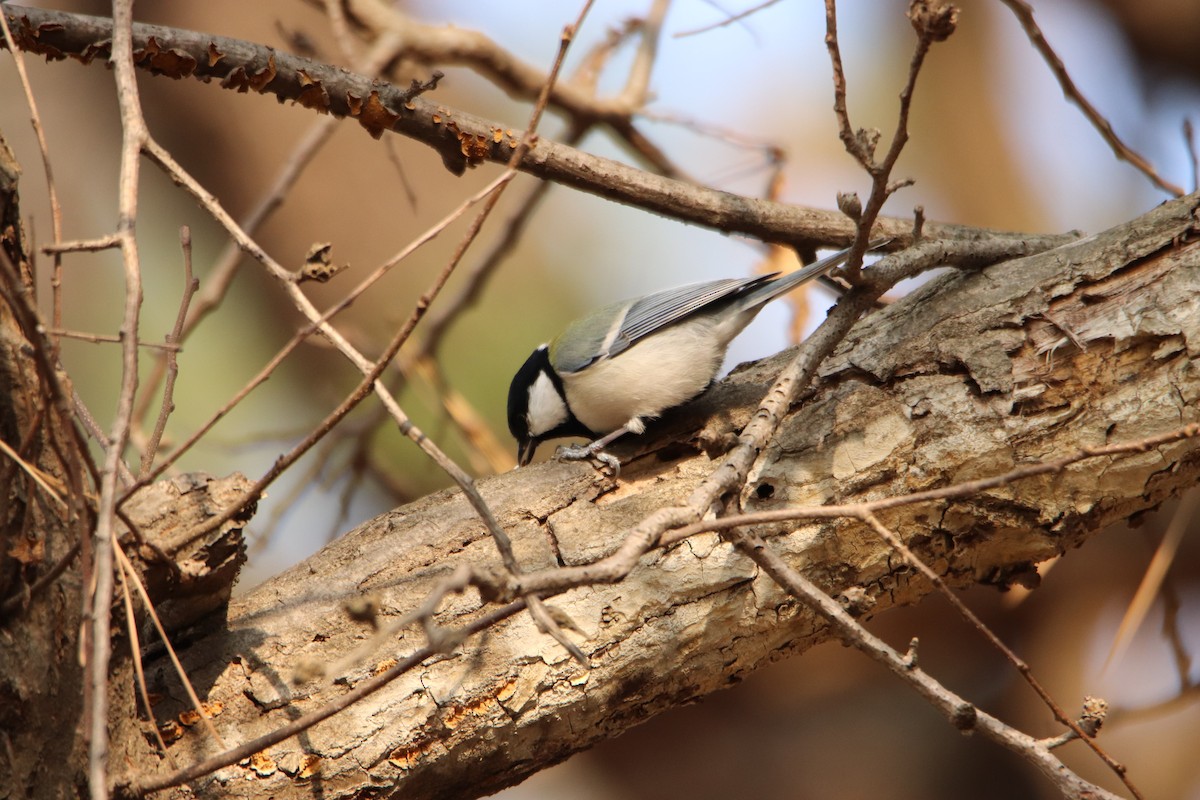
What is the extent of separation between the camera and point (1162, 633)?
138 inches

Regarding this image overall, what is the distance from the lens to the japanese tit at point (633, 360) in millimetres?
2783

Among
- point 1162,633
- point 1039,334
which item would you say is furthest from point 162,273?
point 1162,633

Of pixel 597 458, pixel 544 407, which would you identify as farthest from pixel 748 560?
pixel 544 407

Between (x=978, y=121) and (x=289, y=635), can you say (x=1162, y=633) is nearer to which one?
(x=289, y=635)

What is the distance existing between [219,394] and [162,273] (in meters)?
0.74

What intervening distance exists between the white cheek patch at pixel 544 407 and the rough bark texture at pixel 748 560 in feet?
3.40

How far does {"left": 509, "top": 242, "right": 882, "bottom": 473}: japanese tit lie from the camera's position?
2783 mm

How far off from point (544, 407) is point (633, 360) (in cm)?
48

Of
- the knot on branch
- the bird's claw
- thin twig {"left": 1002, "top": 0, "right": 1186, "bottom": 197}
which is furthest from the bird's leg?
thin twig {"left": 1002, "top": 0, "right": 1186, "bottom": 197}

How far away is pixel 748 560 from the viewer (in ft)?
6.57

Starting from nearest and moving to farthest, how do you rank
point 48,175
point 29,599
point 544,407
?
point 48,175 → point 29,599 → point 544,407

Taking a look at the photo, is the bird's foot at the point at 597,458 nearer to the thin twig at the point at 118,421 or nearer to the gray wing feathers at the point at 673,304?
the gray wing feathers at the point at 673,304

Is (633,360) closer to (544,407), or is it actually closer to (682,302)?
(682,302)

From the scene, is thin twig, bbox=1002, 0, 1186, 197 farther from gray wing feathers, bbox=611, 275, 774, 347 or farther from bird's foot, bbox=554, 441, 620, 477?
bird's foot, bbox=554, 441, 620, 477
